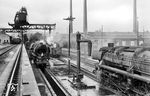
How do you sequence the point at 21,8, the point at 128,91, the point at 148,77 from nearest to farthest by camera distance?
the point at 148,77
the point at 128,91
the point at 21,8

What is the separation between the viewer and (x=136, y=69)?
385 inches

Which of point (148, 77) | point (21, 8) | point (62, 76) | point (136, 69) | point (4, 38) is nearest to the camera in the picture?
point (148, 77)

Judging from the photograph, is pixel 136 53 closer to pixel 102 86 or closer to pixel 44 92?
pixel 102 86

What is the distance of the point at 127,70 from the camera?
10148 millimetres

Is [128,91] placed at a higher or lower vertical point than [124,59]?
lower

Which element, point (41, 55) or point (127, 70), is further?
point (41, 55)

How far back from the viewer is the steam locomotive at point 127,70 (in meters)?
9.22

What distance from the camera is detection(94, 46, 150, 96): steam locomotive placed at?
9.22 meters

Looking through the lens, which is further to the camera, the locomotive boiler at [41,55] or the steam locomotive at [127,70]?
the locomotive boiler at [41,55]

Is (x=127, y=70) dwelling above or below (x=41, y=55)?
above

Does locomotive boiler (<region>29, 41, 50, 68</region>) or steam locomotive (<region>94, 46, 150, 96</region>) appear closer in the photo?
steam locomotive (<region>94, 46, 150, 96</region>)

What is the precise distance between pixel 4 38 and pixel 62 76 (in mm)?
90781

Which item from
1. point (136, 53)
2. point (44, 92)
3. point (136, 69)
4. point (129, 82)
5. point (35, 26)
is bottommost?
point (44, 92)

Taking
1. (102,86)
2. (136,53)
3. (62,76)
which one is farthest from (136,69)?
(62,76)
